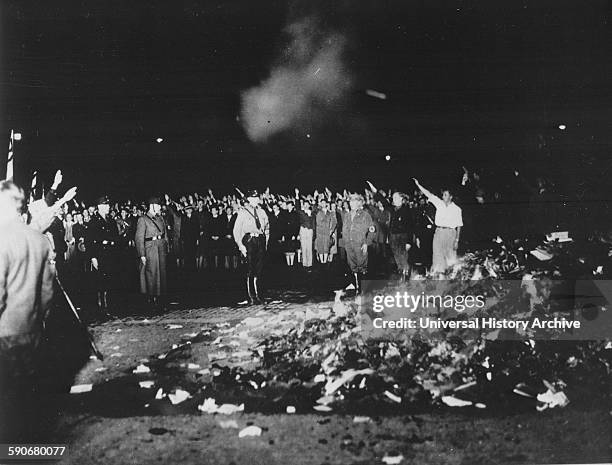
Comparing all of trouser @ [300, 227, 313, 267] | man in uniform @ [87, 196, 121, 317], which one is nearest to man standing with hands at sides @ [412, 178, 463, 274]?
trouser @ [300, 227, 313, 267]

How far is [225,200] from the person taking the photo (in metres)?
3.23

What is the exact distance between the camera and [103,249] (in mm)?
3283

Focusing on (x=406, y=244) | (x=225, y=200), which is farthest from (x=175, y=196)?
(x=406, y=244)

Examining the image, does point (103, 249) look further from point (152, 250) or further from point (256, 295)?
point (256, 295)

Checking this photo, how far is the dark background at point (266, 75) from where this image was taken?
10.5ft

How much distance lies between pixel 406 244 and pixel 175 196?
1529 mm

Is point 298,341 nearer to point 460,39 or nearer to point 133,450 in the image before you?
point 133,450

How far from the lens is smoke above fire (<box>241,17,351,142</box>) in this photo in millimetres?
3176

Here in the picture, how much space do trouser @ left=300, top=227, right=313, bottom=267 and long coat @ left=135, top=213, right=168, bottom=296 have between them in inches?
35.4

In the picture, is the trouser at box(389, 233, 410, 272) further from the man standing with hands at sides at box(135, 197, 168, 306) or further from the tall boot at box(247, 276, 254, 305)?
the man standing with hands at sides at box(135, 197, 168, 306)

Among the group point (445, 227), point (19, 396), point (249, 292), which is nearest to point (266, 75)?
point (249, 292)

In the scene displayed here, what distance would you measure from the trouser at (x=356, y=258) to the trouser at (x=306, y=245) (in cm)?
24

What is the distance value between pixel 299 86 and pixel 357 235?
104 cm

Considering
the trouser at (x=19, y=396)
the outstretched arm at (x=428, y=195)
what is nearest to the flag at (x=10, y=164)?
the trouser at (x=19, y=396)
